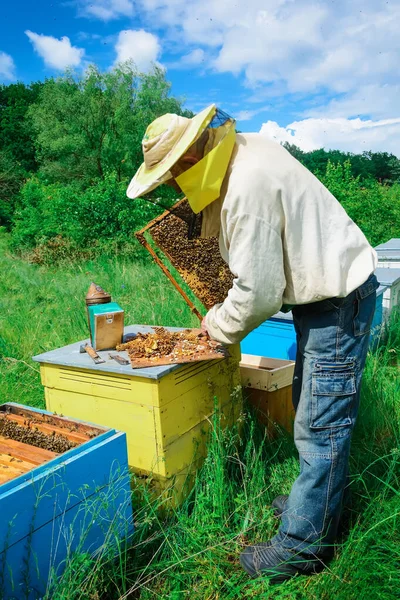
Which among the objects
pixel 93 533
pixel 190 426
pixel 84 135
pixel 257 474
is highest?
pixel 84 135

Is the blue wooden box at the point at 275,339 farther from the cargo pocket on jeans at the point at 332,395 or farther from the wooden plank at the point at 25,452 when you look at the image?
the wooden plank at the point at 25,452

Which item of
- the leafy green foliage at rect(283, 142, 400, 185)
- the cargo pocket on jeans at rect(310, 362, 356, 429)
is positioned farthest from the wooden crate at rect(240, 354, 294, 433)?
the leafy green foliage at rect(283, 142, 400, 185)

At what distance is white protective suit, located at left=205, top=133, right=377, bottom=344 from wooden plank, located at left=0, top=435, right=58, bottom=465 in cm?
98

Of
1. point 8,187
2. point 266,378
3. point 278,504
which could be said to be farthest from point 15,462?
point 8,187

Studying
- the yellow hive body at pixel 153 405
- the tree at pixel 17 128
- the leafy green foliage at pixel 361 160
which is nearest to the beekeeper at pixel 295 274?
the yellow hive body at pixel 153 405

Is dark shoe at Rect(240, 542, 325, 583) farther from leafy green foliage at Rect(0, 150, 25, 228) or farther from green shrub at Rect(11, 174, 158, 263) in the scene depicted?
leafy green foliage at Rect(0, 150, 25, 228)

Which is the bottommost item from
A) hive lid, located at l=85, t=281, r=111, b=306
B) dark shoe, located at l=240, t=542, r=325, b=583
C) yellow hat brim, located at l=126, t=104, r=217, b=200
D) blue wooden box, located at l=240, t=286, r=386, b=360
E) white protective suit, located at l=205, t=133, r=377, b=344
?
dark shoe, located at l=240, t=542, r=325, b=583

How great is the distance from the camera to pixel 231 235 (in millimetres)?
2059

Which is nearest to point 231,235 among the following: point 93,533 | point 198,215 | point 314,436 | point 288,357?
point 198,215

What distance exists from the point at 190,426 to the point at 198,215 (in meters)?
1.10

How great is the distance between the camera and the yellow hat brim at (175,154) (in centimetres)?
201

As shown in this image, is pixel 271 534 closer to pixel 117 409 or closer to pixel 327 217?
pixel 117 409

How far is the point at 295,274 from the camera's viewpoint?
6.81 feet

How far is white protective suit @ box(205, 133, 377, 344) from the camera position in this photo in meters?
1.97
